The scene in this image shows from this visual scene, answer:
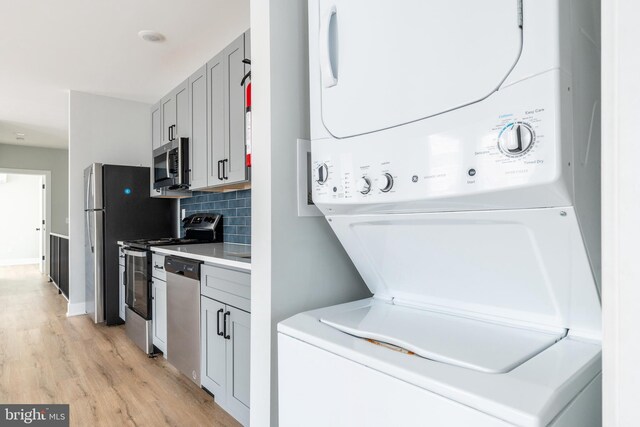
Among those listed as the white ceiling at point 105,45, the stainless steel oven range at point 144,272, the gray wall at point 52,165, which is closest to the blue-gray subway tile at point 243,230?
the stainless steel oven range at point 144,272

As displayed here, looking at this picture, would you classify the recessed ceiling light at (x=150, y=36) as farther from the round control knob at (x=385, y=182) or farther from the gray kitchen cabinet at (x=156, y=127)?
the round control knob at (x=385, y=182)

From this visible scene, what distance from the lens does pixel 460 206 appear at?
0.77 m

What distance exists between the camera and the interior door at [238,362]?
6.17 feet

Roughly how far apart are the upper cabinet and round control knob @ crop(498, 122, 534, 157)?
1.95m

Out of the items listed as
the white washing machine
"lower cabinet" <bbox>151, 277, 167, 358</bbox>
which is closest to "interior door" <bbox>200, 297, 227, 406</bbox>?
"lower cabinet" <bbox>151, 277, 167, 358</bbox>

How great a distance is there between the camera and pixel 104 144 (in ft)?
14.9

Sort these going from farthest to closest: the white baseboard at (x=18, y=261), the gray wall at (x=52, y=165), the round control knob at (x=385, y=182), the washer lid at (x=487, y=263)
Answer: the white baseboard at (x=18, y=261) → the gray wall at (x=52, y=165) → the round control knob at (x=385, y=182) → the washer lid at (x=487, y=263)

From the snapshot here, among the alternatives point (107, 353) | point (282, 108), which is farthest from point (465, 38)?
point (107, 353)

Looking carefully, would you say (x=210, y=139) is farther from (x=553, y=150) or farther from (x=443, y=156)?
(x=553, y=150)

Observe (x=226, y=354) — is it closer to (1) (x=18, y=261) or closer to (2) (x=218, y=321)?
(2) (x=218, y=321)

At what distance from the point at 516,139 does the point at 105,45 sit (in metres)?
3.65

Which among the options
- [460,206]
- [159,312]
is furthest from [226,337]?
[460,206]

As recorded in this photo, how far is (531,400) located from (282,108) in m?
0.90

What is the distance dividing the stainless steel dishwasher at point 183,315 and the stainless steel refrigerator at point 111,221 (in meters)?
1.60
